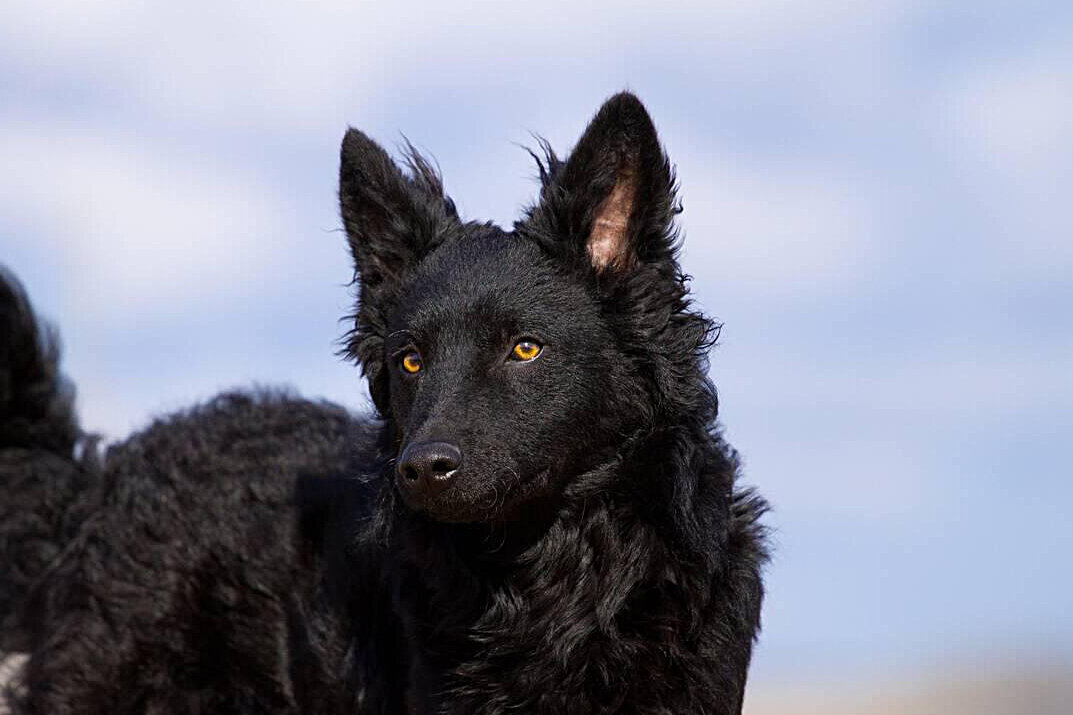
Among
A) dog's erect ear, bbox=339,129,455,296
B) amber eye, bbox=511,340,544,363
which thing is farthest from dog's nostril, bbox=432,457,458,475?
dog's erect ear, bbox=339,129,455,296

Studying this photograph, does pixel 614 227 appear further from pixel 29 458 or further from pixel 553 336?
pixel 29 458

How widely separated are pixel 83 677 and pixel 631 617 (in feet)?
9.63

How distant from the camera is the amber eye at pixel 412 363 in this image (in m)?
5.70

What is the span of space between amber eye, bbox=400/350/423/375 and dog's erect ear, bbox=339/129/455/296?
0.61 m

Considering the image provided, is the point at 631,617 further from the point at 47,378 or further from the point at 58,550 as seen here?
the point at 47,378

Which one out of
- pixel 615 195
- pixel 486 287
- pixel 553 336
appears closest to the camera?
pixel 553 336

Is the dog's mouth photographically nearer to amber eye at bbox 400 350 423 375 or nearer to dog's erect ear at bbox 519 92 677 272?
amber eye at bbox 400 350 423 375

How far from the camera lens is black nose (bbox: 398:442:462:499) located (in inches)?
200

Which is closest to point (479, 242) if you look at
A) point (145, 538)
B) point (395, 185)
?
point (395, 185)

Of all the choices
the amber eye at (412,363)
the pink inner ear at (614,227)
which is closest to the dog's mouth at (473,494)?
the amber eye at (412,363)

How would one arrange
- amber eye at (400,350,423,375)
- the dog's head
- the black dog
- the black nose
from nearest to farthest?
the black nose < the dog's head < the black dog < amber eye at (400,350,423,375)

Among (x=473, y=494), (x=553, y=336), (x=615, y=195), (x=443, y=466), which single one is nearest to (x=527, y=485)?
(x=473, y=494)

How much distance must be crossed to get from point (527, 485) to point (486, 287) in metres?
0.82

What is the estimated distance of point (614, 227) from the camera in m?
5.85
